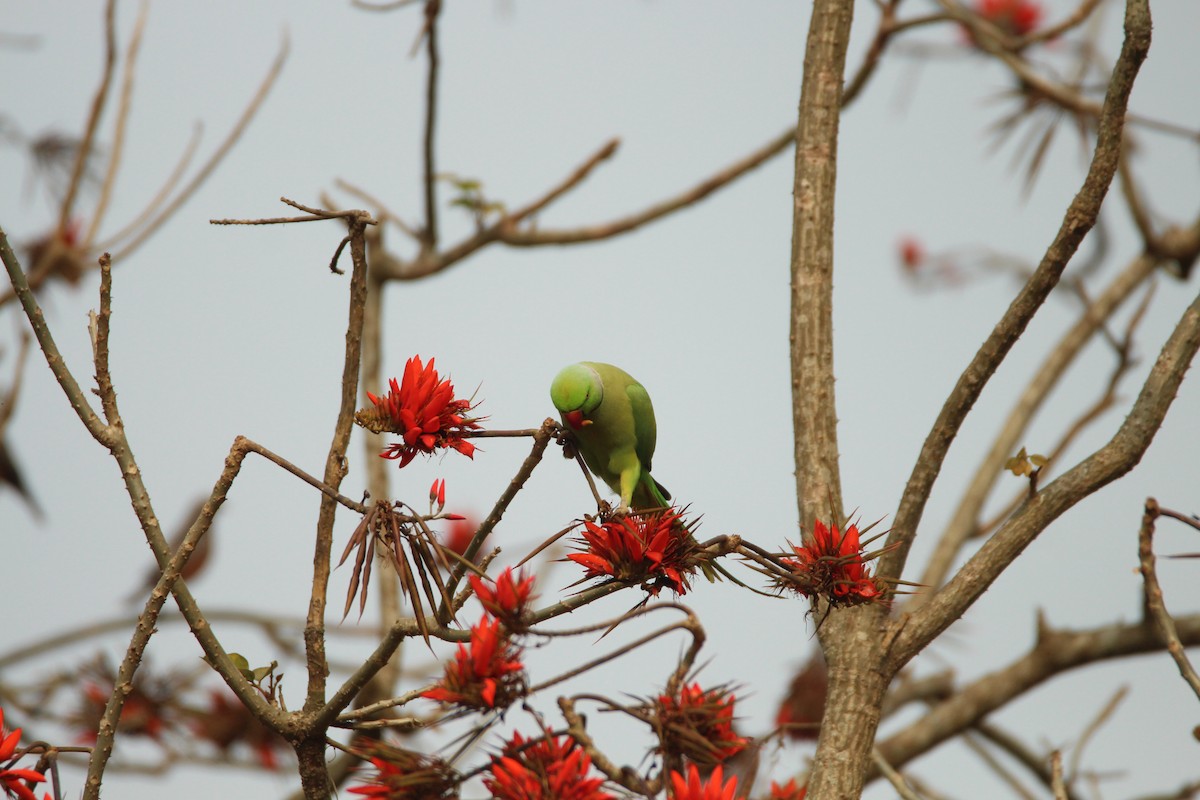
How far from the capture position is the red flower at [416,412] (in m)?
1.22


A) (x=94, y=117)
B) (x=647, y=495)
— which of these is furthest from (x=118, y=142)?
(x=647, y=495)

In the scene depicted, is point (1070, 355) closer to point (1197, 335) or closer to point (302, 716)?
point (1197, 335)

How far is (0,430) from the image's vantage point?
2986 millimetres

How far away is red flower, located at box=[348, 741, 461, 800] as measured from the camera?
1.07 m

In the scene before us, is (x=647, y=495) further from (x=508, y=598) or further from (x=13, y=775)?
(x=13, y=775)

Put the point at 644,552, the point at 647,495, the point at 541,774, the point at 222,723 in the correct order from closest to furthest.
A: the point at 541,774, the point at 644,552, the point at 647,495, the point at 222,723

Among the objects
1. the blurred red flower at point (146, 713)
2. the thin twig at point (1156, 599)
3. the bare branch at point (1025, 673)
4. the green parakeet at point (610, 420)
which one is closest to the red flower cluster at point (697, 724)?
the green parakeet at point (610, 420)

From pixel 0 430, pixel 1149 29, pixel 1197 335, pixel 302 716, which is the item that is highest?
pixel 0 430

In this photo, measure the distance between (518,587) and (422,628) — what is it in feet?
0.38

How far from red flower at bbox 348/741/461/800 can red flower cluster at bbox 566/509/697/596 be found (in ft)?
0.83

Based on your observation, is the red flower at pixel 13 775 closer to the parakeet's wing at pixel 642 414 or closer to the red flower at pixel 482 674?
the red flower at pixel 482 674

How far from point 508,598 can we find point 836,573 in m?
0.38

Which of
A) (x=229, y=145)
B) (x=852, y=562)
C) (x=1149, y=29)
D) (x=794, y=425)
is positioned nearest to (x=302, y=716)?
(x=852, y=562)

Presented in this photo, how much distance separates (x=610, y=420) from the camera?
1.48 metres
